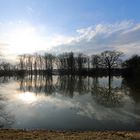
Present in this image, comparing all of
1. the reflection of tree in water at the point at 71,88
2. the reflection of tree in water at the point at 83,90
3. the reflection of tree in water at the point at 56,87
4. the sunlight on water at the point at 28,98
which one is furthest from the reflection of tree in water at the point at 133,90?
the sunlight on water at the point at 28,98

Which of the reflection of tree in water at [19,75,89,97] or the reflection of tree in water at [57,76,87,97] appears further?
the reflection of tree in water at [19,75,89,97]

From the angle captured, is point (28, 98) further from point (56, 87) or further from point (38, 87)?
point (38, 87)

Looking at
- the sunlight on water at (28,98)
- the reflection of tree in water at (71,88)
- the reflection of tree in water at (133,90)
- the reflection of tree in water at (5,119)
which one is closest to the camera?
the reflection of tree in water at (5,119)

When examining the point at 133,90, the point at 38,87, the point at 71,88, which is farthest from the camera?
the point at 38,87

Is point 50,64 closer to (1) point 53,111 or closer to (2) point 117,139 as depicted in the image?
(1) point 53,111

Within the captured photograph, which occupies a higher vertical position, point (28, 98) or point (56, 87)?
point (28, 98)

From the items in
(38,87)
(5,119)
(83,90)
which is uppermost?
(5,119)

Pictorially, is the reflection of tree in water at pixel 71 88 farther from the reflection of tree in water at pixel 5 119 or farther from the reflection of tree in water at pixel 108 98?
the reflection of tree in water at pixel 5 119

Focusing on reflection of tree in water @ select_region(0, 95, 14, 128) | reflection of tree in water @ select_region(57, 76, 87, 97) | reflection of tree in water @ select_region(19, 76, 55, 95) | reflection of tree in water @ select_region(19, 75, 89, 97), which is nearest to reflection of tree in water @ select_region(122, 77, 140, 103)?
reflection of tree in water @ select_region(19, 75, 89, 97)

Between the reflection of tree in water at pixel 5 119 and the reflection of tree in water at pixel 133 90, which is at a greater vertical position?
the reflection of tree in water at pixel 5 119

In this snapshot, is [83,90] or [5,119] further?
[83,90]

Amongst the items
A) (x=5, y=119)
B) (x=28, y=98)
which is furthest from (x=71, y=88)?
(x=5, y=119)

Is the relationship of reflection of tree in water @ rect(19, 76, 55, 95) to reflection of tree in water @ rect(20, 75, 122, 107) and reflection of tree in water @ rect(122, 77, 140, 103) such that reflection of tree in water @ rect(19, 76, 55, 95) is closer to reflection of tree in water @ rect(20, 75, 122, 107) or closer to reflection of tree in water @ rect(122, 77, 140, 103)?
reflection of tree in water @ rect(20, 75, 122, 107)

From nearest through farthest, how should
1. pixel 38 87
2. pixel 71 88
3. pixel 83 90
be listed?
1. pixel 83 90
2. pixel 71 88
3. pixel 38 87
